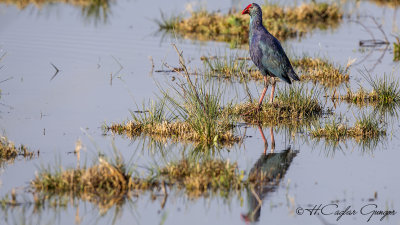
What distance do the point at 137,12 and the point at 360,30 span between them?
6.65 meters

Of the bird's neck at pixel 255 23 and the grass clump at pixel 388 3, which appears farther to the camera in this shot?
the grass clump at pixel 388 3

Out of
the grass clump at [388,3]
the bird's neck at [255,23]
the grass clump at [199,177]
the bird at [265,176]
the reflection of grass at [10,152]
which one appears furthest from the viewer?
the grass clump at [388,3]

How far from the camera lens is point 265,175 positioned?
7.48m

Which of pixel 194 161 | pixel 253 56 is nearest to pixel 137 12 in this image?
pixel 253 56

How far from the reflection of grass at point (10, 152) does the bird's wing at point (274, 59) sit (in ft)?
13.1

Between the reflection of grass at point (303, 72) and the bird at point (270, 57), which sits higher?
the bird at point (270, 57)

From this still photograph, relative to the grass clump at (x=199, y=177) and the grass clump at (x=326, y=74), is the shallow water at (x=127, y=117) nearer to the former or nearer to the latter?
the grass clump at (x=199, y=177)

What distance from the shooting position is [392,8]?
2280cm

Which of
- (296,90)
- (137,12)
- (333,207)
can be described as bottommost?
(333,207)

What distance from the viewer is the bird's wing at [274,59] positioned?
34.7ft

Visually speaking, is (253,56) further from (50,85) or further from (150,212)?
(150,212)

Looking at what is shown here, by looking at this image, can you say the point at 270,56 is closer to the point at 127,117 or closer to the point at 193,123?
the point at 193,123

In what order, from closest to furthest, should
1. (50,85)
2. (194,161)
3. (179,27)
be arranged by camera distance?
(194,161) → (50,85) → (179,27)

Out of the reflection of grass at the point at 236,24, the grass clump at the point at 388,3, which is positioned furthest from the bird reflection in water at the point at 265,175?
the grass clump at the point at 388,3
